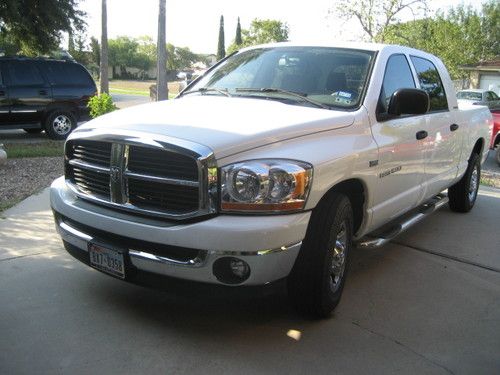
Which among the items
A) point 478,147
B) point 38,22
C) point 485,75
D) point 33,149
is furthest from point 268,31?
point 478,147

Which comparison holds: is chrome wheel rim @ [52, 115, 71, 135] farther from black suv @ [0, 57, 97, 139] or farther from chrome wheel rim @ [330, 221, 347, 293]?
chrome wheel rim @ [330, 221, 347, 293]

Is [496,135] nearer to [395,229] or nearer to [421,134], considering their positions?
[421,134]

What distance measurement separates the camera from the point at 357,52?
4543 millimetres

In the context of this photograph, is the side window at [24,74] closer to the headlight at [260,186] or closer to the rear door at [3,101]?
the rear door at [3,101]

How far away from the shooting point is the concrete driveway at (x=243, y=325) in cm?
319

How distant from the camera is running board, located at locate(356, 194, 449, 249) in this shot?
4.28 m

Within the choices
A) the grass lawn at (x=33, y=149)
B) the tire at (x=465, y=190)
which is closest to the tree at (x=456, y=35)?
the grass lawn at (x=33, y=149)

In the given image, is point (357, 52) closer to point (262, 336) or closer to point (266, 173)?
point (266, 173)

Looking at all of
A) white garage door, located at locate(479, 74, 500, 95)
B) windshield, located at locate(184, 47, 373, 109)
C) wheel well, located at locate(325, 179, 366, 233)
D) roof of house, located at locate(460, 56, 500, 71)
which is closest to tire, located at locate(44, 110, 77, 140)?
windshield, located at locate(184, 47, 373, 109)

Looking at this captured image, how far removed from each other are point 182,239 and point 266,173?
60 centimetres

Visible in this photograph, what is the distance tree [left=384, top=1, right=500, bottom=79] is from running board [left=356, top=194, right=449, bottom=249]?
18.0m

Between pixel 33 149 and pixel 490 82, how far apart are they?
3233 cm

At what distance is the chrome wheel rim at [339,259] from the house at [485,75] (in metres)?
33.5

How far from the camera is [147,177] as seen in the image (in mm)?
3264
